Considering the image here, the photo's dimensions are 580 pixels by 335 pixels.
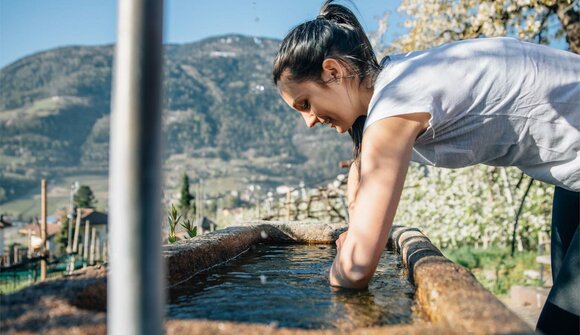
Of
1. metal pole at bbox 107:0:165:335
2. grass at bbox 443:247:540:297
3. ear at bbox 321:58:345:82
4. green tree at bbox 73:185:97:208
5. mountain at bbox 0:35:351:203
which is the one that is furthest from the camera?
mountain at bbox 0:35:351:203

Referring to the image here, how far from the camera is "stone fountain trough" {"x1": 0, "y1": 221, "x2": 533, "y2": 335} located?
1.03 m

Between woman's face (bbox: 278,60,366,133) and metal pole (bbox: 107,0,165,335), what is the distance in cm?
124

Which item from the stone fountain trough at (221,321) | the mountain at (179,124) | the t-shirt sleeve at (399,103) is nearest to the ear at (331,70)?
the t-shirt sleeve at (399,103)

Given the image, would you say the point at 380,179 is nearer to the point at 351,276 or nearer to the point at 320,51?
the point at 351,276

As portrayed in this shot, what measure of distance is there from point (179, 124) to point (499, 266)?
148 meters

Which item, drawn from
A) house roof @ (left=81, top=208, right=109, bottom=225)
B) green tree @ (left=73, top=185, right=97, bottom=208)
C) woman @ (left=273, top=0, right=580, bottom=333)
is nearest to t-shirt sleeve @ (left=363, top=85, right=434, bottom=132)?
woman @ (left=273, top=0, right=580, bottom=333)

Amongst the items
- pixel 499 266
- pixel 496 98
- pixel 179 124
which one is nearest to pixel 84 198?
pixel 499 266

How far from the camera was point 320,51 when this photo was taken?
1872 mm

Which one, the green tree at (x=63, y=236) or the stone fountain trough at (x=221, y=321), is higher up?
the stone fountain trough at (x=221, y=321)


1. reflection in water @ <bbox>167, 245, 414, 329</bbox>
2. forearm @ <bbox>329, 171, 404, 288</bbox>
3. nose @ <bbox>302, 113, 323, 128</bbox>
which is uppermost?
nose @ <bbox>302, 113, 323, 128</bbox>

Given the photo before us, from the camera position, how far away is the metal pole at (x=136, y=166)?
65cm

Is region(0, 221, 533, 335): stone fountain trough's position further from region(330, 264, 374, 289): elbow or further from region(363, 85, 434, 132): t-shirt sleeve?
region(363, 85, 434, 132): t-shirt sleeve

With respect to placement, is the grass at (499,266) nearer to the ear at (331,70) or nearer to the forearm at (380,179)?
the ear at (331,70)

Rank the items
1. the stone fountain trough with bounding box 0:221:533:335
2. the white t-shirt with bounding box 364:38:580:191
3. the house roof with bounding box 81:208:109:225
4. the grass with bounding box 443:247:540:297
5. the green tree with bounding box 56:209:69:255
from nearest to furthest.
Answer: the stone fountain trough with bounding box 0:221:533:335 < the white t-shirt with bounding box 364:38:580:191 < the grass with bounding box 443:247:540:297 < the green tree with bounding box 56:209:69:255 < the house roof with bounding box 81:208:109:225
